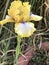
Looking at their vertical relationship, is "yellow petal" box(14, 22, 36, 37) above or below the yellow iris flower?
below

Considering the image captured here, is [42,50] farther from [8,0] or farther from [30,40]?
[8,0]

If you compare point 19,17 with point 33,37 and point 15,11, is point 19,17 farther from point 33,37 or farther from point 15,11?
point 33,37

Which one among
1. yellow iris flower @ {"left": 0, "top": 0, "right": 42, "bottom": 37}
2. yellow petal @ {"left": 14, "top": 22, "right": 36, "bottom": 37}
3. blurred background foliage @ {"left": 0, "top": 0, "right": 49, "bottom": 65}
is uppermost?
yellow iris flower @ {"left": 0, "top": 0, "right": 42, "bottom": 37}

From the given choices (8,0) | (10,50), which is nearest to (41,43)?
(10,50)

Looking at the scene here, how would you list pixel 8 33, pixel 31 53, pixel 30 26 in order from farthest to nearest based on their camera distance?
pixel 8 33
pixel 31 53
pixel 30 26

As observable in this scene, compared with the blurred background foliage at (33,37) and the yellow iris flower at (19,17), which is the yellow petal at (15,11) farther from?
the blurred background foliage at (33,37)

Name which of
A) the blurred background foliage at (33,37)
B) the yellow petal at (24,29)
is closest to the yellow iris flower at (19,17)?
the yellow petal at (24,29)

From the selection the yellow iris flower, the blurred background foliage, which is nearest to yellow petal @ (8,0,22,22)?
the yellow iris flower

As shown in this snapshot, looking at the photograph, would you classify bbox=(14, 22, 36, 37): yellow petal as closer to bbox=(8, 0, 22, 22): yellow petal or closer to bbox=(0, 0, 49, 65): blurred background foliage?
bbox=(8, 0, 22, 22): yellow petal
